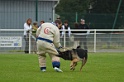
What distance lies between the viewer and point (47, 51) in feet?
53.3

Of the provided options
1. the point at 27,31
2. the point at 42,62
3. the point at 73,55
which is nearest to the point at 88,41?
the point at 27,31

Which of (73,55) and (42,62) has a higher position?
(73,55)

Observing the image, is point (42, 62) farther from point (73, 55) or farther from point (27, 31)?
point (27, 31)

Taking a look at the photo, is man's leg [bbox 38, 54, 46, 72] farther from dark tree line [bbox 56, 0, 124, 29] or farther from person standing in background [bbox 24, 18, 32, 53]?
dark tree line [bbox 56, 0, 124, 29]

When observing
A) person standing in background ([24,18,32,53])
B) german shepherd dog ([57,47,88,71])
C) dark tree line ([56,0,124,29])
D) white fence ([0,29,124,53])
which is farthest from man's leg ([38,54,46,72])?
dark tree line ([56,0,124,29])

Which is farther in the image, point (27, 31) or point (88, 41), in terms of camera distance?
point (88, 41)

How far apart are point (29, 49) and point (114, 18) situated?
11336 millimetres

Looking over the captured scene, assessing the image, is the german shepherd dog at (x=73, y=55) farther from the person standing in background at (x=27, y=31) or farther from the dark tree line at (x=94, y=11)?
the dark tree line at (x=94, y=11)

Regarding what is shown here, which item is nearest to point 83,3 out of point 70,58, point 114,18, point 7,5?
point 114,18

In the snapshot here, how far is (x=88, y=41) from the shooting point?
97.9ft

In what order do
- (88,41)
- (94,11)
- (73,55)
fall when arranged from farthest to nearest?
(94,11)
(88,41)
(73,55)

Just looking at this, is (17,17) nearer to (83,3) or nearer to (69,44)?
(69,44)

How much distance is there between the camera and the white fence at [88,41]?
28609mm

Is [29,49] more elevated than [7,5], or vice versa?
[7,5]
